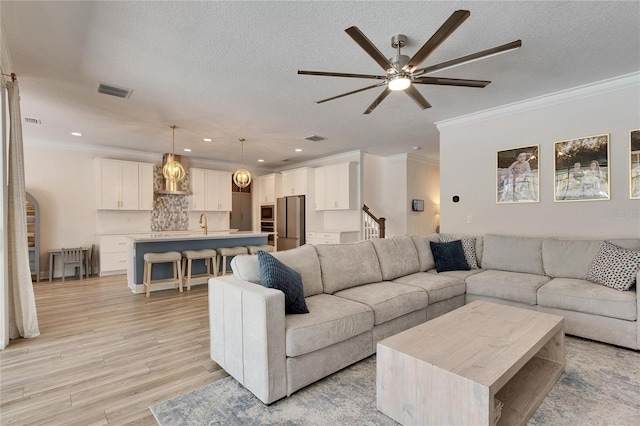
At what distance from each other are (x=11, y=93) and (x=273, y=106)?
264 cm

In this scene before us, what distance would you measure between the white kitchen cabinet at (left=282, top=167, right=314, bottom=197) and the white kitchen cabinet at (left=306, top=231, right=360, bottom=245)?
118 centimetres

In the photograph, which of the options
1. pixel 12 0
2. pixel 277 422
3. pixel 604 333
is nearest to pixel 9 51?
pixel 12 0

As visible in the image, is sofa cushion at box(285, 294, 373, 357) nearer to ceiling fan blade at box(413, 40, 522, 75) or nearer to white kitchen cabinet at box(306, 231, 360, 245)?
ceiling fan blade at box(413, 40, 522, 75)

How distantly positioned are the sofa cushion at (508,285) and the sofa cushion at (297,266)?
1.90 meters

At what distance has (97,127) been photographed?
5.08 m

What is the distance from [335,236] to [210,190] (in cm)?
348

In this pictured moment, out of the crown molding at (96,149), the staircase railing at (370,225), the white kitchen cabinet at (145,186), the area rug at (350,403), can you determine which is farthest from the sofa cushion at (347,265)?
the crown molding at (96,149)

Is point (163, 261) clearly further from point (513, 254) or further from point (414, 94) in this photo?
point (513, 254)

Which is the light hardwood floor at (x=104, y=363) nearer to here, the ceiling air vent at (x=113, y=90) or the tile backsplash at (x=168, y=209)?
the ceiling air vent at (x=113, y=90)

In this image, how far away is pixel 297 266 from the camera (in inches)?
108

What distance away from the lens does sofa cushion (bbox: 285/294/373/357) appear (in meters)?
2.00

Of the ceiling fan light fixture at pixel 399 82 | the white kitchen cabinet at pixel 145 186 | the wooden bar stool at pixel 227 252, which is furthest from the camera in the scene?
the white kitchen cabinet at pixel 145 186

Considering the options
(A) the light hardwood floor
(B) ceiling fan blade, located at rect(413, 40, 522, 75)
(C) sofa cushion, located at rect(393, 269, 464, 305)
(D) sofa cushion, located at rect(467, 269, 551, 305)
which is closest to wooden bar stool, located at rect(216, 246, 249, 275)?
(A) the light hardwood floor

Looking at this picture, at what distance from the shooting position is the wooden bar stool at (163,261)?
4547 millimetres
